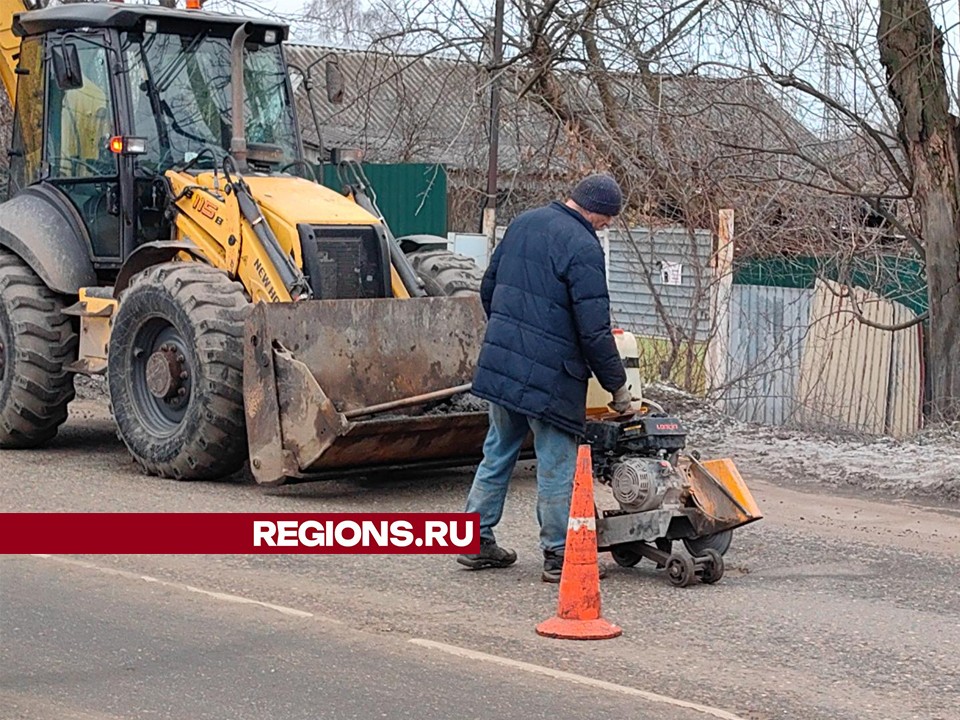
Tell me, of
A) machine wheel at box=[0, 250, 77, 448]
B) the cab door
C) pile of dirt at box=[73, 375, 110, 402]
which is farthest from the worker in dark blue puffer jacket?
pile of dirt at box=[73, 375, 110, 402]

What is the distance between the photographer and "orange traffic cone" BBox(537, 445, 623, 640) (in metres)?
6.78

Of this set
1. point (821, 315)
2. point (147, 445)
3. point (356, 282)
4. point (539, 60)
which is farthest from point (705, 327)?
point (147, 445)

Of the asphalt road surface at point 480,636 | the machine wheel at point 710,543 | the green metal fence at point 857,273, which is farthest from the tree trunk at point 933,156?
the machine wheel at point 710,543

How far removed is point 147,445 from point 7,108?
11184mm

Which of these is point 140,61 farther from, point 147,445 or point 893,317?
point 893,317

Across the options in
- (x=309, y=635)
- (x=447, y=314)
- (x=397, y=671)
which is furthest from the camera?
(x=447, y=314)

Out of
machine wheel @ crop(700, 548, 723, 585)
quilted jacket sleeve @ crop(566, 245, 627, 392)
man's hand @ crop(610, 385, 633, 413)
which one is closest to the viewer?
quilted jacket sleeve @ crop(566, 245, 627, 392)

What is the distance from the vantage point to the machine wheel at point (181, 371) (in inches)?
401

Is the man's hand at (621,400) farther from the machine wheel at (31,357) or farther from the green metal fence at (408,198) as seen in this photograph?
the green metal fence at (408,198)

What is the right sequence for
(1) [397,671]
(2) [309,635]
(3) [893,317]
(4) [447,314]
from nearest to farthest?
(1) [397,671]
(2) [309,635]
(4) [447,314]
(3) [893,317]

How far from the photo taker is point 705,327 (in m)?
16.0

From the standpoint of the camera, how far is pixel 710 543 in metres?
8.07

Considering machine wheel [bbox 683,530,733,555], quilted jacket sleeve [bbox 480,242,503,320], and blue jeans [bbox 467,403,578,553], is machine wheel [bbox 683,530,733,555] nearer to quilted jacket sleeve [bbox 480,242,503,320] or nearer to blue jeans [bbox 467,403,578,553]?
blue jeans [bbox 467,403,578,553]

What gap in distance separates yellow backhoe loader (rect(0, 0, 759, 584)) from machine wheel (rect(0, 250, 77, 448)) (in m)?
0.01
